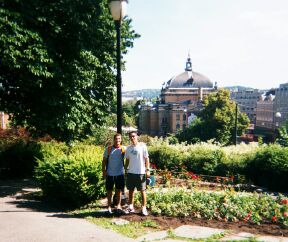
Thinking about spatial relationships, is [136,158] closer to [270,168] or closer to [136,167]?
[136,167]

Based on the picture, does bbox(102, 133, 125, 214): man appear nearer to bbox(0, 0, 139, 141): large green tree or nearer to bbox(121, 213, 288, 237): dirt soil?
bbox(121, 213, 288, 237): dirt soil

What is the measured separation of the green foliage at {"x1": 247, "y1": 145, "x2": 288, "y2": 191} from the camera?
433 inches

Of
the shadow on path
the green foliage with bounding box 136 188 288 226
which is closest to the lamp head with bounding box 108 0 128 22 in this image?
the green foliage with bounding box 136 188 288 226

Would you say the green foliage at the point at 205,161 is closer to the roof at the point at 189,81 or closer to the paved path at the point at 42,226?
the paved path at the point at 42,226

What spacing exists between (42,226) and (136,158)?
92.9 inches

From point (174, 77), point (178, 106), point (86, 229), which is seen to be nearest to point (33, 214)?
point (86, 229)

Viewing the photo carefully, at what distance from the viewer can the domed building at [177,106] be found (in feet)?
326

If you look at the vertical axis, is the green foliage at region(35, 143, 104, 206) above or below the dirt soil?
above

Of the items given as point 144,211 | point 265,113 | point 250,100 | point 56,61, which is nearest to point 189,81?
point 265,113

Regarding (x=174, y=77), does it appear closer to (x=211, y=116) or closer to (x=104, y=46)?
(x=211, y=116)

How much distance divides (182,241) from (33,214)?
3608mm

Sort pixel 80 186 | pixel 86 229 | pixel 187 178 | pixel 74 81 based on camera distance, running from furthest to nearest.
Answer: pixel 187 178, pixel 74 81, pixel 80 186, pixel 86 229

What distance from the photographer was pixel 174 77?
420 feet

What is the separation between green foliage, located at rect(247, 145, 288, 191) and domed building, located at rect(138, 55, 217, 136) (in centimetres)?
8582
